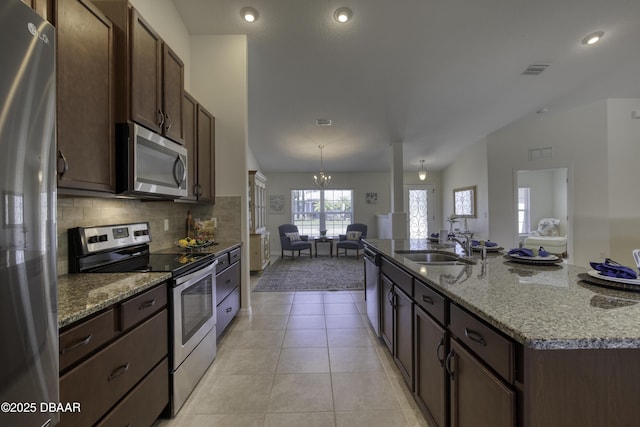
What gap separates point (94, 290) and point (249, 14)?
2.86 m

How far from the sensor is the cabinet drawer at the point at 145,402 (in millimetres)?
1156

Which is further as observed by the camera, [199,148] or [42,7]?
[199,148]

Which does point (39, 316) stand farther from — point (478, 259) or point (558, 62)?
point (558, 62)

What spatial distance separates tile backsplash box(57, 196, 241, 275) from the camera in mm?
1547

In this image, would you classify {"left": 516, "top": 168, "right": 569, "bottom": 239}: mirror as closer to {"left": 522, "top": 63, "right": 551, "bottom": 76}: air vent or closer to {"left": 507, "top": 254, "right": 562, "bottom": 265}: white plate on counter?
{"left": 522, "top": 63, "right": 551, "bottom": 76}: air vent

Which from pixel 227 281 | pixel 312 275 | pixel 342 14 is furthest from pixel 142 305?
pixel 312 275

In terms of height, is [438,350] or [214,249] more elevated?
[214,249]

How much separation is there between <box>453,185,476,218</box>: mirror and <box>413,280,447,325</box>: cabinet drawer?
5585 mm

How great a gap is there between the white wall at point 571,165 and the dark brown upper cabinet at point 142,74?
585 centimetres

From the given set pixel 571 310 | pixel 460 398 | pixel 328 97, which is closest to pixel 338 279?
pixel 328 97

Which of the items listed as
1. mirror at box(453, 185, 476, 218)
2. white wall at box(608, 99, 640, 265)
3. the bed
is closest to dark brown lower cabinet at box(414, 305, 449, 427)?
white wall at box(608, 99, 640, 265)

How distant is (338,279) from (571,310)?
4071 mm

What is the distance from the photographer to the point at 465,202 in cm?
670

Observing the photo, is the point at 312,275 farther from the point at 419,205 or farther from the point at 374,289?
the point at 419,205
